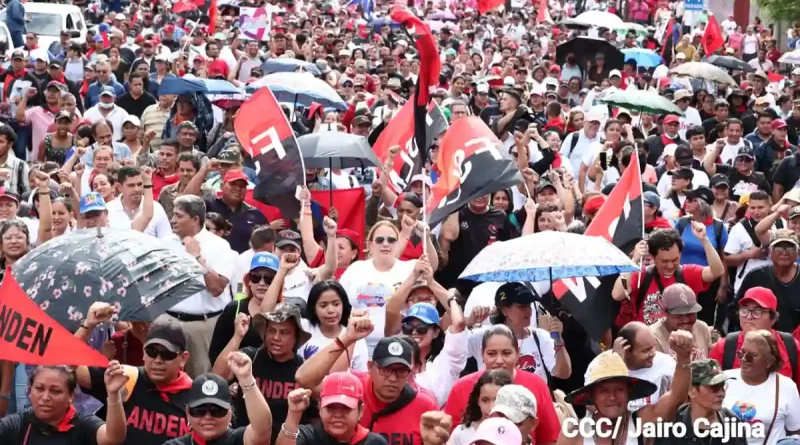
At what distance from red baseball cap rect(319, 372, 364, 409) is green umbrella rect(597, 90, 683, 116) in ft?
37.3

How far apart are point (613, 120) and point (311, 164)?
459 centimetres

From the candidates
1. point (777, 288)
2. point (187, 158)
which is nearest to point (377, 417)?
point (777, 288)

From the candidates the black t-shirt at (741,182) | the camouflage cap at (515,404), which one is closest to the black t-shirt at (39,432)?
the camouflage cap at (515,404)

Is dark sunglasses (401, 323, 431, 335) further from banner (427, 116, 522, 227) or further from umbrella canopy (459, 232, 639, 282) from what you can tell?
banner (427, 116, 522, 227)

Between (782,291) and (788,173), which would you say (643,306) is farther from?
(788,173)

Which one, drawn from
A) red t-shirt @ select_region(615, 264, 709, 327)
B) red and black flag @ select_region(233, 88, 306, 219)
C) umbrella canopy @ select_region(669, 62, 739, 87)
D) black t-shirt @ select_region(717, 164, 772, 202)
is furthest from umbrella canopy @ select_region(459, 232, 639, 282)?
umbrella canopy @ select_region(669, 62, 739, 87)

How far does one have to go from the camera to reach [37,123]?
661 inches

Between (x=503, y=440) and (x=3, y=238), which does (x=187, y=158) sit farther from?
(x=503, y=440)

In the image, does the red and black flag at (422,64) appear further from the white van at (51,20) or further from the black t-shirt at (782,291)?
the white van at (51,20)

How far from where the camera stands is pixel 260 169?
472 inches

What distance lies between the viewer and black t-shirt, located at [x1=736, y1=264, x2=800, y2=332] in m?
10.3

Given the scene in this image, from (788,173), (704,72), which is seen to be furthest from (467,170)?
(704,72)

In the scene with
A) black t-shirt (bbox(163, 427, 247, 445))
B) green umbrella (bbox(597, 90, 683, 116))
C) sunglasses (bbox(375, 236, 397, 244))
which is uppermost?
black t-shirt (bbox(163, 427, 247, 445))

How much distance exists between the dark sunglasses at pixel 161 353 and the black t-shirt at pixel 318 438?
2.96 feet
